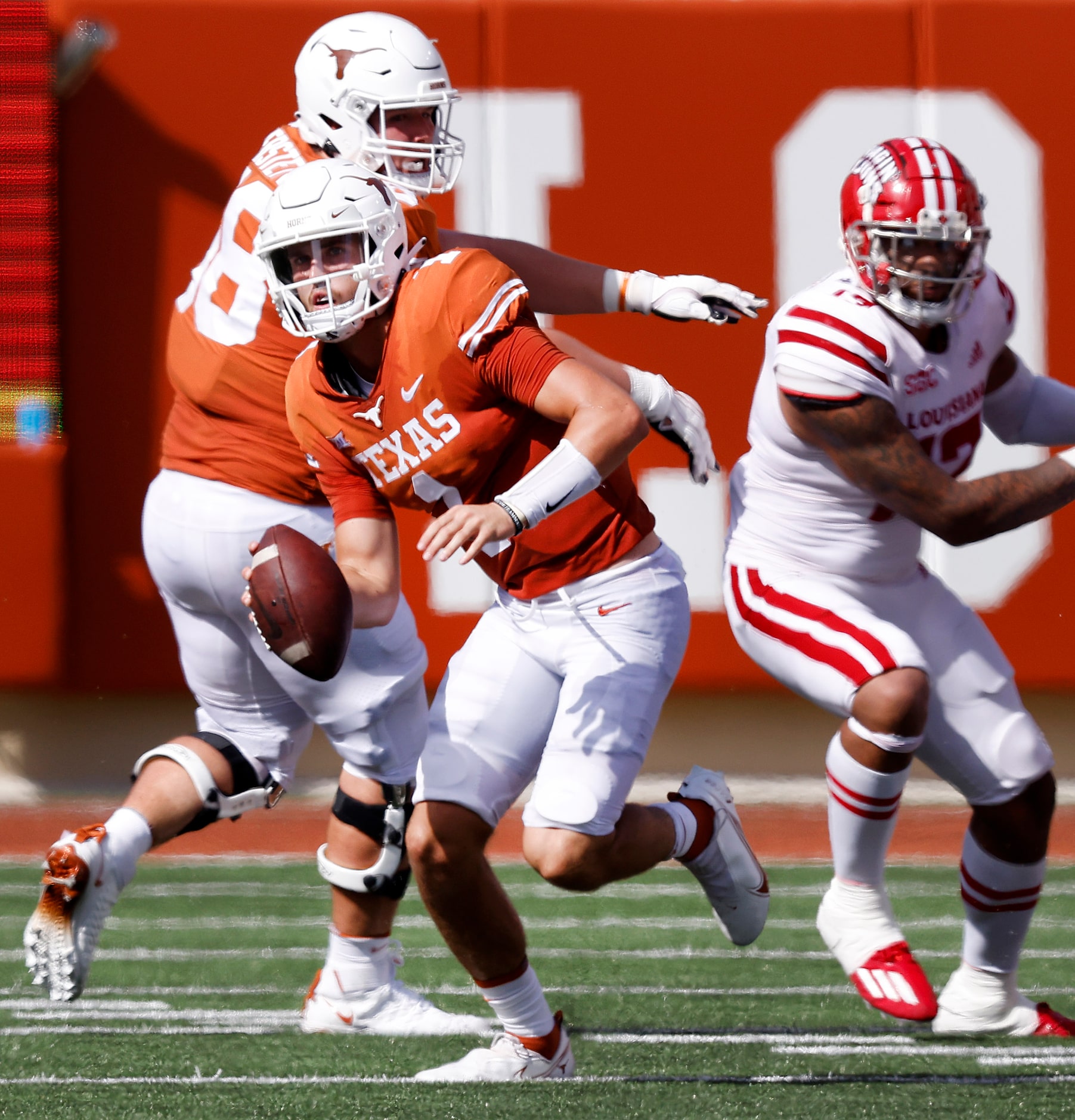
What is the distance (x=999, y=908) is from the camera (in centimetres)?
326

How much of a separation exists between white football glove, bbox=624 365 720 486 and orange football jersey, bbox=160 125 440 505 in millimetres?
691

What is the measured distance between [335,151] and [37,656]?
8.28ft

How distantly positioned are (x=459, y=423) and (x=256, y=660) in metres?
0.90

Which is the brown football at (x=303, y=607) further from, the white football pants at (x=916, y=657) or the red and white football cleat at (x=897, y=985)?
the red and white football cleat at (x=897, y=985)

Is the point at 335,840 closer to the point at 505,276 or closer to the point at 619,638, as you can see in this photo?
the point at 619,638

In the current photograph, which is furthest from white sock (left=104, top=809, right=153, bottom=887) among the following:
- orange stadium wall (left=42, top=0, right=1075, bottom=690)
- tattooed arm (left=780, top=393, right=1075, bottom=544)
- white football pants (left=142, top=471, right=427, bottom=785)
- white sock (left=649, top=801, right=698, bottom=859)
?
orange stadium wall (left=42, top=0, right=1075, bottom=690)

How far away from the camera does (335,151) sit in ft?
12.4

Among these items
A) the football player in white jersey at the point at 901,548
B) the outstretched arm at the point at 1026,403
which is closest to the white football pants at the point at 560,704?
the football player in white jersey at the point at 901,548

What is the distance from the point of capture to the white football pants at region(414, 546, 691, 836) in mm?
3010

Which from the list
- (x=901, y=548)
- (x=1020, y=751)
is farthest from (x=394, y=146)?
(x=1020, y=751)

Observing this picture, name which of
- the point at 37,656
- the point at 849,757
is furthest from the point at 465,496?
the point at 37,656

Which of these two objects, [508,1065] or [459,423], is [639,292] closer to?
[459,423]

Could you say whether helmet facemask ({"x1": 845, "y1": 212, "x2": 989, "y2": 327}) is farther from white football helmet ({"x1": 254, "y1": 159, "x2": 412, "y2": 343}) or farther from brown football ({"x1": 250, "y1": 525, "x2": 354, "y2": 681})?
brown football ({"x1": 250, "y1": 525, "x2": 354, "y2": 681})

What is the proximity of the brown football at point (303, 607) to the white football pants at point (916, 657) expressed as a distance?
85 cm
